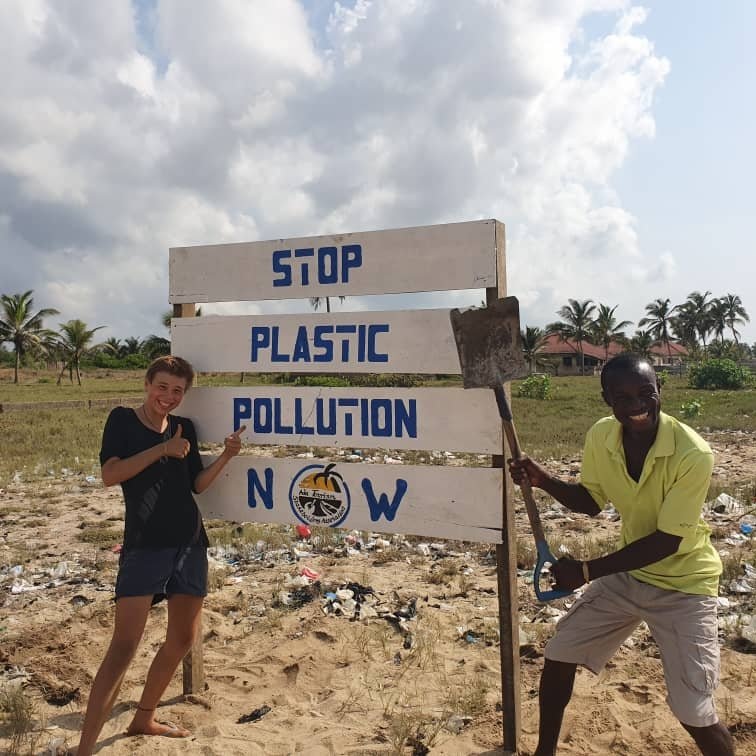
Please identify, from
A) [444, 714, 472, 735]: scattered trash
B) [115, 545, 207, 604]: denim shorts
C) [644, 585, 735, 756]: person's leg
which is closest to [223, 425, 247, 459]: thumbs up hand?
[115, 545, 207, 604]: denim shorts

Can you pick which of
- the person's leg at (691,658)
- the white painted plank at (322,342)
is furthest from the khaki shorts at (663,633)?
the white painted plank at (322,342)

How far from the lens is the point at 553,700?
2381 millimetres

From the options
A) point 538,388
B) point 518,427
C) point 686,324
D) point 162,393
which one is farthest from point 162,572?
point 686,324

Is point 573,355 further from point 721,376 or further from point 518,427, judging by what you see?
point 518,427

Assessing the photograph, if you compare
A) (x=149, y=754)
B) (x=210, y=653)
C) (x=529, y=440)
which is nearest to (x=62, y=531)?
(x=210, y=653)

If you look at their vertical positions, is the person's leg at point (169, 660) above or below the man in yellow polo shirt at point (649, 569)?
below

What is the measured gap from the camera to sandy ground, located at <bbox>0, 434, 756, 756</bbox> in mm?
2760

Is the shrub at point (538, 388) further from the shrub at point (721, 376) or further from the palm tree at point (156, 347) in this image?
the palm tree at point (156, 347)

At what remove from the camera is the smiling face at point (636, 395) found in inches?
84.8

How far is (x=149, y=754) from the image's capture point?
267 cm

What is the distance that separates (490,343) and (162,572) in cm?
167

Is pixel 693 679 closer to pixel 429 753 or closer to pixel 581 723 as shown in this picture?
pixel 581 723

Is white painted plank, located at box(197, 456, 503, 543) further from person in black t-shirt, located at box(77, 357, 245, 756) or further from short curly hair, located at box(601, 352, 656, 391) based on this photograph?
short curly hair, located at box(601, 352, 656, 391)

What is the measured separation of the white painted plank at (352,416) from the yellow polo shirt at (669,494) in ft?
1.67
